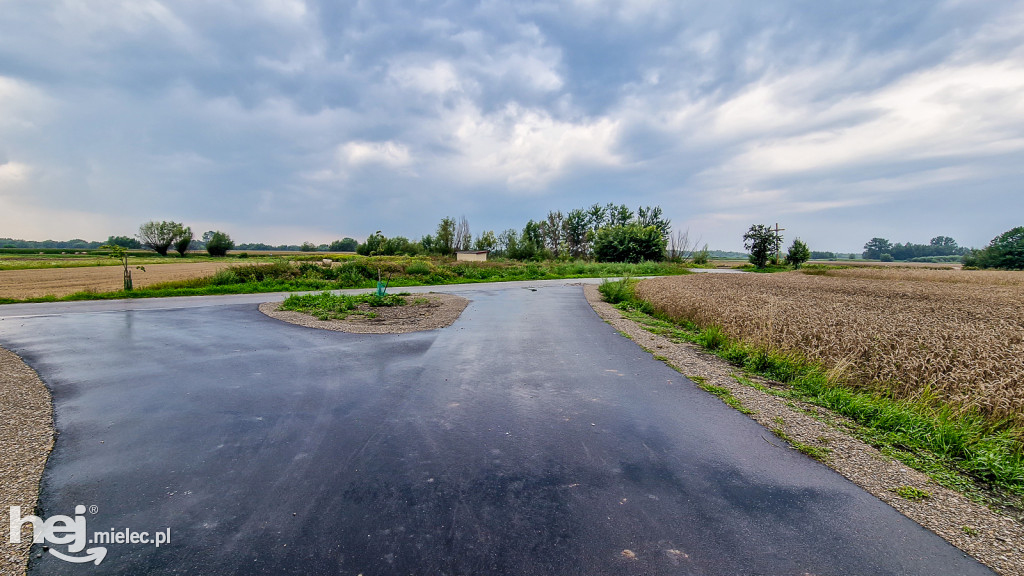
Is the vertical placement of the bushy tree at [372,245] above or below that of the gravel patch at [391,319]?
above

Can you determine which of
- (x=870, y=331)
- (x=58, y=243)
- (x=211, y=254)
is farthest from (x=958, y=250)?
(x=58, y=243)

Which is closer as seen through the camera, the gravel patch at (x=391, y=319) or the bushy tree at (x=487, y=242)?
the gravel patch at (x=391, y=319)

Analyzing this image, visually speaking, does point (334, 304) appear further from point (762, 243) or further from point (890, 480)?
point (762, 243)

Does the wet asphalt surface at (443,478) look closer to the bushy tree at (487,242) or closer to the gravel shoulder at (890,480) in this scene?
the gravel shoulder at (890,480)

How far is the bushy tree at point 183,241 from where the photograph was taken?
73938 millimetres

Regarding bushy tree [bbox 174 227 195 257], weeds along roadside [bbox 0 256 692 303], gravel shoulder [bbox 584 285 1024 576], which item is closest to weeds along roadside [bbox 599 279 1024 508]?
gravel shoulder [bbox 584 285 1024 576]

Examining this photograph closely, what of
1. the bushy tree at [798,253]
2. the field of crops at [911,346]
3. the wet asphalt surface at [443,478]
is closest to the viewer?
the wet asphalt surface at [443,478]

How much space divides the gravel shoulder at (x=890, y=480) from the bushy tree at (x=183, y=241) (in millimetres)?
94136

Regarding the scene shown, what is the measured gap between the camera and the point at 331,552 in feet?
8.04

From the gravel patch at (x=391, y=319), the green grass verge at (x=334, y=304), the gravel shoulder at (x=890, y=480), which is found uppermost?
the green grass verge at (x=334, y=304)

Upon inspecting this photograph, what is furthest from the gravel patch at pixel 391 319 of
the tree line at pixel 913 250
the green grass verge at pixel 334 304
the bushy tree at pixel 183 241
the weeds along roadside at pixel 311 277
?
the tree line at pixel 913 250

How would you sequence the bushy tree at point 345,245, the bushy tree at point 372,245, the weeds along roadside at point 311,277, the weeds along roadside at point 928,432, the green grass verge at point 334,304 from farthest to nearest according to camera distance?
the bushy tree at point 345,245 < the bushy tree at point 372,245 < the weeds along roadside at point 311,277 < the green grass verge at point 334,304 < the weeds along roadside at point 928,432

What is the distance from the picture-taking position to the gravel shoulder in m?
2.59

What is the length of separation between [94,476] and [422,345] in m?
5.43
